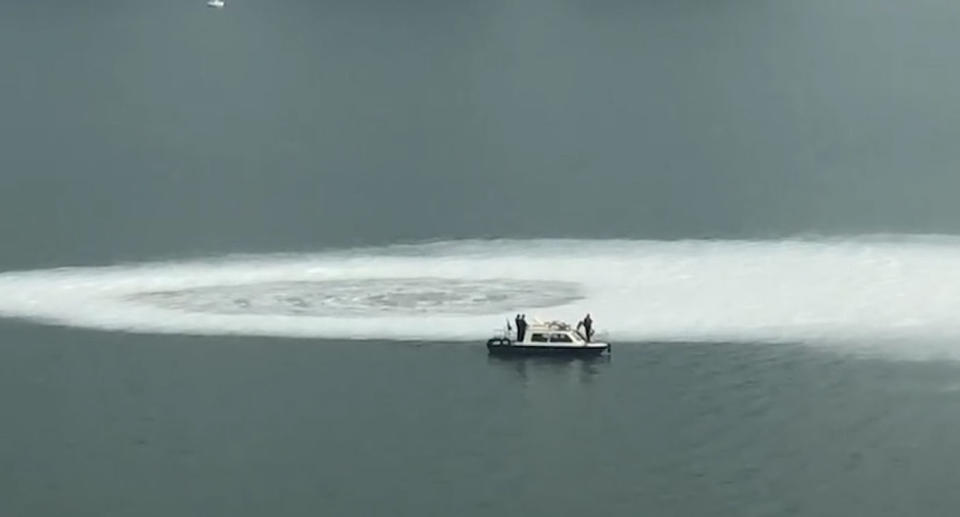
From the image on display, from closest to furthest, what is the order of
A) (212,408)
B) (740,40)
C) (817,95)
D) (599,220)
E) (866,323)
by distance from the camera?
(212,408), (866,323), (599,220), (817,95), (740,40)

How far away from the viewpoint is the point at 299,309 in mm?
37469

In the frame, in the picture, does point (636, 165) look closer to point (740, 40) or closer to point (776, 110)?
point (776, 110)

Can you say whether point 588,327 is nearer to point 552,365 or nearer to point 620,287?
point 552,365

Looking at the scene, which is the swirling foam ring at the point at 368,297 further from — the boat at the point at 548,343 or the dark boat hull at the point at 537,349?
the dark boat hull at the point at 537,349

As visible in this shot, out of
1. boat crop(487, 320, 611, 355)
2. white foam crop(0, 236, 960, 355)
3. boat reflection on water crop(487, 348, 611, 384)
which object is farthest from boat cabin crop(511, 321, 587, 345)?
white foam crop(0, 236, 960, 355)

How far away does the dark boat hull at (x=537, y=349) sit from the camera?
113ft

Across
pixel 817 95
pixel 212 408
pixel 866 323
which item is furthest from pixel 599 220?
pixel 817 95

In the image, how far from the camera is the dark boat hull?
34.6m

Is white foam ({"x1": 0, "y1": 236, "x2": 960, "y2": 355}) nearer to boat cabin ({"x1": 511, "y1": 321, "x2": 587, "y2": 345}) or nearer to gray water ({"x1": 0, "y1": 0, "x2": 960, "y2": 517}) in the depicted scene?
gray water ({"x1": 0, "y1": 0, "x2": 960, "y2": 517})

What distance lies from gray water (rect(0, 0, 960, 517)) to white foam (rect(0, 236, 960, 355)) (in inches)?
4.8

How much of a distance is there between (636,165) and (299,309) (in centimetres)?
1908

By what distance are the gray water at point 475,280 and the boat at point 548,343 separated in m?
0.24

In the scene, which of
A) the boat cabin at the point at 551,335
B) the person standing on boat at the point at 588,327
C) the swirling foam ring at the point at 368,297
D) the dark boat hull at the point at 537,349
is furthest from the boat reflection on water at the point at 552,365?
the swirling foam ring at the point at 368,297

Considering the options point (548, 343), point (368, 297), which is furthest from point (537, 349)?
point (368, 297)
